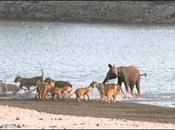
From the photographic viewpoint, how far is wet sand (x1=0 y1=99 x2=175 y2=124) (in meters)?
20.9

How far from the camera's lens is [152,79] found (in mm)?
31422

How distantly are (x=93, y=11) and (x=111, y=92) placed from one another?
4973 cm

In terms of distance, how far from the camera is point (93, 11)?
242 feet

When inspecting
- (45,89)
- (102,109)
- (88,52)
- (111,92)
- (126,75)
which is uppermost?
(88,52)

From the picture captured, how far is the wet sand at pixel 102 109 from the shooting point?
68.4 ft

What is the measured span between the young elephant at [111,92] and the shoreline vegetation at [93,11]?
4507 cm

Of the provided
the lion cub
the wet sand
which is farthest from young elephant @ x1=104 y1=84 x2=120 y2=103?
the lion cub

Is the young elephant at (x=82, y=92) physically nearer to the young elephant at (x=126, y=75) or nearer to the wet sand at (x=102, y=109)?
the wet sand at (x=102, y=109)

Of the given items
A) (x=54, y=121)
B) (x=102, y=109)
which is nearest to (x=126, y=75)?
(x=102, y=109)

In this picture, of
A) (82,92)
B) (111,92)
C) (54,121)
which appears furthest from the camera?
(82,92)

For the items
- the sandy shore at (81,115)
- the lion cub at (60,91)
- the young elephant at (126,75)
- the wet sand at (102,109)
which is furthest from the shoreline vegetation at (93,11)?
the sandy shore at (81,115)

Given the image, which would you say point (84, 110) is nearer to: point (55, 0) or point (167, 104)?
point (167, 104)

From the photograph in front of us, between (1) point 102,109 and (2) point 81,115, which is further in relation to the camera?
(1) point 102,109

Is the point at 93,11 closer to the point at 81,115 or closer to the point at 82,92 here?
the point at 82,92
